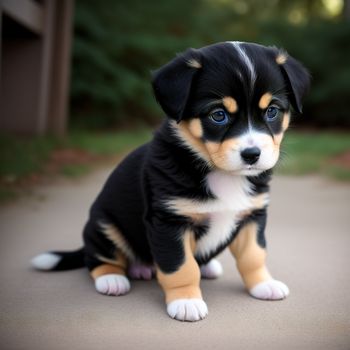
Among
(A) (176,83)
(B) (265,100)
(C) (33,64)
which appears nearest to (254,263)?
(B) (265,100)

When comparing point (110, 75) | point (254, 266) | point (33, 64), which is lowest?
point (254, 266)

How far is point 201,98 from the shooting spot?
9.64 ft

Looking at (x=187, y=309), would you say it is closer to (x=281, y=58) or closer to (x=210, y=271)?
(x=210, y=271)

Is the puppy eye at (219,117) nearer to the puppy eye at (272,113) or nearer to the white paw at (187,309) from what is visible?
→ the puppy eye at (272,113)

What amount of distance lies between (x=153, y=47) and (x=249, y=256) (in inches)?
479

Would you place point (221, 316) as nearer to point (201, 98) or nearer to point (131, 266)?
point (131, 266)

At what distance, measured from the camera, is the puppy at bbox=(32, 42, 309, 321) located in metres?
2.86

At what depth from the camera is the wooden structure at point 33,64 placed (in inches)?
376

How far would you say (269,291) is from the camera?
11.0 feet

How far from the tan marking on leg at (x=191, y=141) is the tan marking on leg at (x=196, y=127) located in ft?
0.12

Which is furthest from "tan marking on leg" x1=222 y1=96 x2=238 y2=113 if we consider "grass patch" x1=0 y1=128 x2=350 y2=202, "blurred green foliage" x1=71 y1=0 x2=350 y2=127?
"blurred green foliage" x1=71 y1=0 x2=350 y2=127

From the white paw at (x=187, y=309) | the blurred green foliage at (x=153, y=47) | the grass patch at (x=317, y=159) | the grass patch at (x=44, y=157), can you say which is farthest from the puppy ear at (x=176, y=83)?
the blurred green foliage at (x=153, y=47)

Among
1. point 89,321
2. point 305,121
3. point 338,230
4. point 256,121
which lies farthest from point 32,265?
point 305,121

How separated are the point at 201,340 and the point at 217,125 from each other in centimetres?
114
